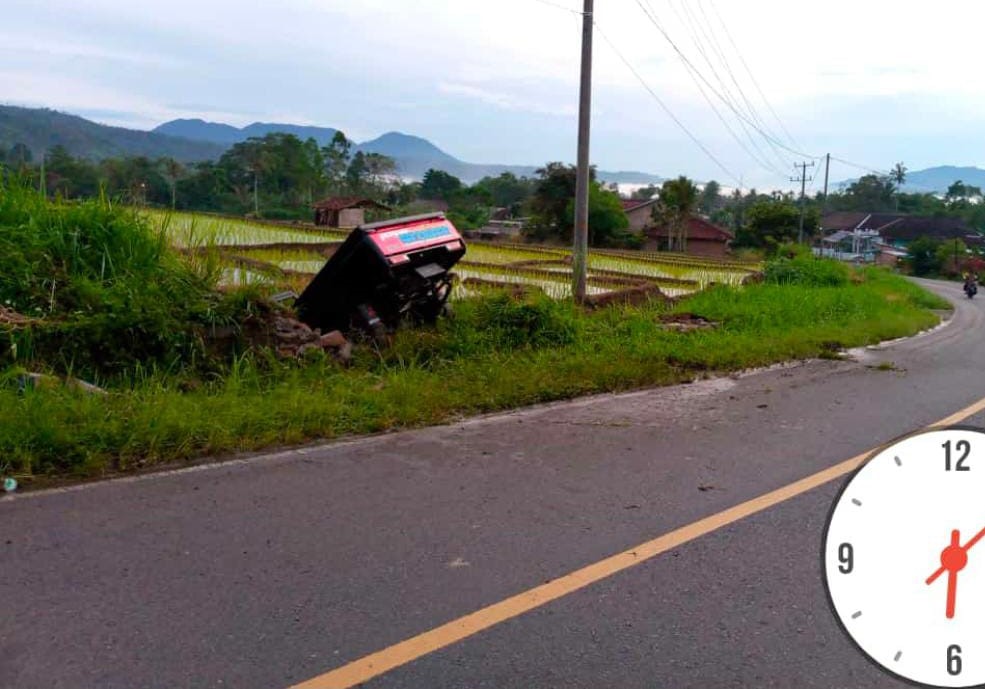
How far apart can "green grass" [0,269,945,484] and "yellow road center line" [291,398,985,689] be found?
8.09 feet

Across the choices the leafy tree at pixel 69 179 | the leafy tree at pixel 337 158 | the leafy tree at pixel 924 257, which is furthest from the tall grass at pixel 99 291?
the leafy tree at pixel 924 257

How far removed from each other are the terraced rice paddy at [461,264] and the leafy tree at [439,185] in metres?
40.9

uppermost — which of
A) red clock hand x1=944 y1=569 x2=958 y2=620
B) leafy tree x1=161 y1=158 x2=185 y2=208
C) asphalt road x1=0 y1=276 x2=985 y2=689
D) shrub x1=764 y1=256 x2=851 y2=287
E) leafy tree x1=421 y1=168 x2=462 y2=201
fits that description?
leafy tree x1=421 y1=168 x2=462 y2=201

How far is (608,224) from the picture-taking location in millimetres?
49031

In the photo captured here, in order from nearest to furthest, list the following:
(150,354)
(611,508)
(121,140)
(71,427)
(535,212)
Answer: (611,508)
(71,427)
(150,354)
(121,140)
(535,212)

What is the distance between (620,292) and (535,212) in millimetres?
36877

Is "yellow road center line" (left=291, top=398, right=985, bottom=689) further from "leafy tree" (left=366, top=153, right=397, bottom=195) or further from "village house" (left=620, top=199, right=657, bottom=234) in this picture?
"village house" (left=620, top=199, right=657, bottom=234)

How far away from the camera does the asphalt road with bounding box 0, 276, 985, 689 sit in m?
2.95

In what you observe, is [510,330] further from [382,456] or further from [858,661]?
[858,661]

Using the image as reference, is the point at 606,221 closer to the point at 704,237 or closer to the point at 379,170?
the point at 704,237

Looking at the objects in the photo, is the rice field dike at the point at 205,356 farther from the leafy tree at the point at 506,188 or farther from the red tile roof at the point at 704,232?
the leafy tree at the point at 506,188

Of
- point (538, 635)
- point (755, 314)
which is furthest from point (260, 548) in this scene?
point (755, 314)

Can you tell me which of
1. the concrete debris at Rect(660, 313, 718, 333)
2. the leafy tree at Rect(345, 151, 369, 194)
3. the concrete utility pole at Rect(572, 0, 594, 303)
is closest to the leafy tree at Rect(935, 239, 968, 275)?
the leafy tree at Rect(345, 151, 369, 194)

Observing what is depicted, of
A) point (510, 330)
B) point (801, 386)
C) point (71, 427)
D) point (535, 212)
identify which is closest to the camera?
point (71, 427)
